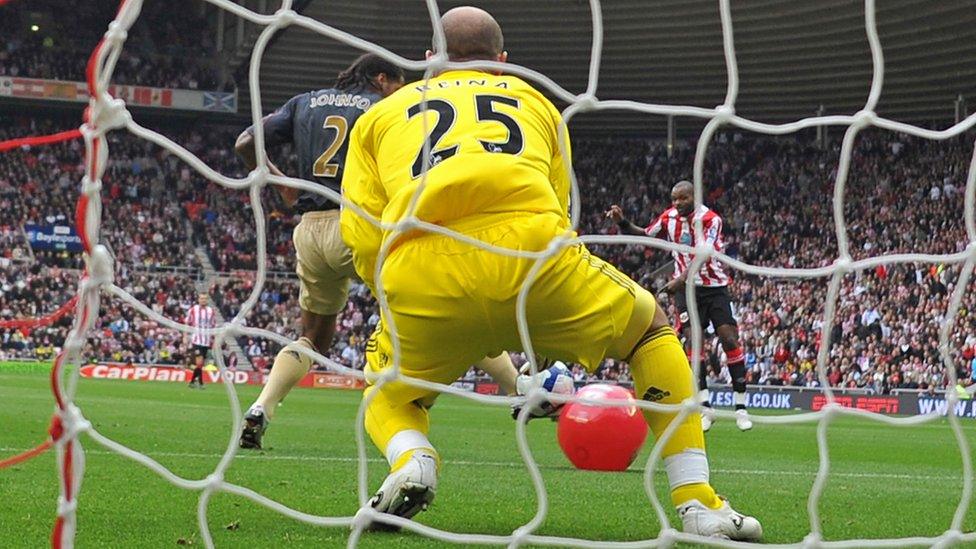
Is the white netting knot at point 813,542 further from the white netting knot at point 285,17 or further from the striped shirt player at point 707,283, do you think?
the striped shirt player at point 707,283

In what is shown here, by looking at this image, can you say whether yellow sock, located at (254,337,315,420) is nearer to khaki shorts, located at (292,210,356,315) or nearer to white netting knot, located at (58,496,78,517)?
khaki shorts, located at (292,210,356,315)

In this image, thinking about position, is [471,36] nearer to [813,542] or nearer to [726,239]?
[813,542]

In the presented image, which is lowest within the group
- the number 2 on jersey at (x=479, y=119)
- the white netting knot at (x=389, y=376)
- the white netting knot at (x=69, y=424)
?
the white netting knot at (x=389, y=376)

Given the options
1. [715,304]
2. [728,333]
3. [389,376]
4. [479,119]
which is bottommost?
[728,333]

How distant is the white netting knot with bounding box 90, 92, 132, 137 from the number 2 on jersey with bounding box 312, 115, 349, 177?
3.94 m

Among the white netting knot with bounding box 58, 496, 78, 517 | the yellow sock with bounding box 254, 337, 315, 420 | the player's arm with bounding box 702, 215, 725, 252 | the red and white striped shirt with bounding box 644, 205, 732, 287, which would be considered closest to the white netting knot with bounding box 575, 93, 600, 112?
the white netting knot with bounding box 58, 496, 78, 517

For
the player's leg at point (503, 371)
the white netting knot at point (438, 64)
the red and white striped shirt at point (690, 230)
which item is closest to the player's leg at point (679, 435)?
the white netting knot at point (438, 64)

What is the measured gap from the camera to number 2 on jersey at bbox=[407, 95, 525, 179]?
3.64m

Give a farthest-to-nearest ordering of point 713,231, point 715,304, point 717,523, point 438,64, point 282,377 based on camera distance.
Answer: point 715,304, point 713,231, point 282,377, point 717,523, point 438,64

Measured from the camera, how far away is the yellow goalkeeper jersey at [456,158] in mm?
3566

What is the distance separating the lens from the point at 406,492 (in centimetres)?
369

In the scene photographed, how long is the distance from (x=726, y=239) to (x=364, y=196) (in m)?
24.9

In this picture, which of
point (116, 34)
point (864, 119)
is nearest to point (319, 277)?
point (864, 119)

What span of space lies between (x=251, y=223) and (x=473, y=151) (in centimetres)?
3090
